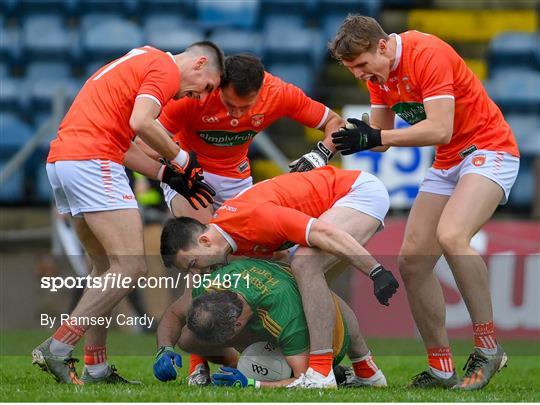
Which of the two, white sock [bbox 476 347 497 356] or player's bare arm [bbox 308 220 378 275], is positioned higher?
player's bare arm [bbox 308 220 378 275]

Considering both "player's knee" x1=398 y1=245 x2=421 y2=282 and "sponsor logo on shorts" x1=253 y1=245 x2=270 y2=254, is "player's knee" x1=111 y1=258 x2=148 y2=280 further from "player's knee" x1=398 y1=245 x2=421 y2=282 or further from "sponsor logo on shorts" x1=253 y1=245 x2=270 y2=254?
"player's knee" x1=398 y1=245 x2=421 y2=282

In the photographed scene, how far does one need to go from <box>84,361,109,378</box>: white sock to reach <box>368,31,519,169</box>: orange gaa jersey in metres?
2.18

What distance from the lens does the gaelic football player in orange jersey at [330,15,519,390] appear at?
6727mm

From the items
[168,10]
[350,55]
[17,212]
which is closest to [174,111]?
[350,55]

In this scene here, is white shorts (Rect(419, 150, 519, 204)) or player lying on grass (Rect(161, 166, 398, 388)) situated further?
white shorts (Rect(419, 150, 519, 204))

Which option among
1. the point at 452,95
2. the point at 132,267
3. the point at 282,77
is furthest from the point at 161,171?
the point at 282,77

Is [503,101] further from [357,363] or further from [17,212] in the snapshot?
[357,363]

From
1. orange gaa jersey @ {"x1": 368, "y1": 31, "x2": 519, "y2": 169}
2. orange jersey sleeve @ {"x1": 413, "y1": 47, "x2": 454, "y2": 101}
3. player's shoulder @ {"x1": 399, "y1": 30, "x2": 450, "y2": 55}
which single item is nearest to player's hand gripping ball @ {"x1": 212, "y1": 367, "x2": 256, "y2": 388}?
orange gaa jersey @ {"x1": 368, "y1": 31, "x2": 519, "y2": 169}

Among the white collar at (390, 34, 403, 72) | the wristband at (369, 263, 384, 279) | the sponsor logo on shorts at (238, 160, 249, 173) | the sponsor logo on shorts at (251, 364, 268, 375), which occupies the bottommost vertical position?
the sponsor logo on shorts at (251, 364, 268, 375)

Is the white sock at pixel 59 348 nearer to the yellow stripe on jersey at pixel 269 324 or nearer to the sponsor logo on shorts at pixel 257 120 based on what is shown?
the yellow stripe on jersey at pixel 269 324

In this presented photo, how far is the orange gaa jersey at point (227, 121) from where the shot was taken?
24.5 ft

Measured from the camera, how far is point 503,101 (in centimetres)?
1362

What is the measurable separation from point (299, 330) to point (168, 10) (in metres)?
8.94

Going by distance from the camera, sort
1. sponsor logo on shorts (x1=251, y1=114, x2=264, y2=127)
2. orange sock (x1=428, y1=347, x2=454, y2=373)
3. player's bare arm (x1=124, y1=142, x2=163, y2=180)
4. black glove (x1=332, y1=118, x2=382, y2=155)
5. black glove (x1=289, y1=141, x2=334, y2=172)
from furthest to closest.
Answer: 1. sponsor logo on shorts (x1=251, y1=114, x2=264, y2=127)
2. black glove (x1=289, y1=141, x2=334, y2=172)
3. player's bare arm (x1=124, y1=142, x2=163, y2=180)
4. orange sock (x1=428, y1=347, x2=454, y2=373)
5. black glove (x1=332, y1=118, x2=382, y2=155)
